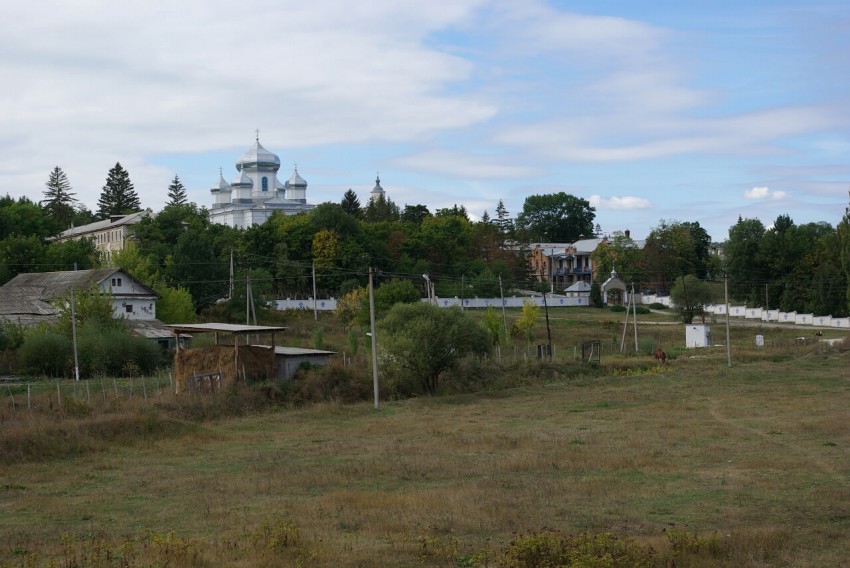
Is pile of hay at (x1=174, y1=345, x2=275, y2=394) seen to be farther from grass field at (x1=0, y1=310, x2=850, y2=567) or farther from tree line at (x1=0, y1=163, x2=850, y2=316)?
tree line at (x1=0, y1=163, x2=850, y2=316)

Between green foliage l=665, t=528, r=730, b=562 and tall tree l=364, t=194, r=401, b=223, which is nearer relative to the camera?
green foliage l=665, t=528, r=730, b=562

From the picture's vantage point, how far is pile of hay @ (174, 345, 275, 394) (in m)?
43.9

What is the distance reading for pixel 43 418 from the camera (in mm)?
33438

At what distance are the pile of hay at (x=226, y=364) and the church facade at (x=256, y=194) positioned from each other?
90107mm

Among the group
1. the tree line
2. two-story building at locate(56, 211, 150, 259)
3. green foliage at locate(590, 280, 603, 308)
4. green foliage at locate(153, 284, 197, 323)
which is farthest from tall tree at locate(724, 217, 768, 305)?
two-story building at locate(56, 211, 150, 259)

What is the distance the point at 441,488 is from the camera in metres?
22.6

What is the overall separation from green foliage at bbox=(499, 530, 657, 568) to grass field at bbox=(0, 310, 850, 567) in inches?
11.8

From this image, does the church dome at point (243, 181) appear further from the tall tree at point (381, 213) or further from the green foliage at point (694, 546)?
the green foliage at point (694, 546)

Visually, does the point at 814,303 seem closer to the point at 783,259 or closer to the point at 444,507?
the point at 783,259

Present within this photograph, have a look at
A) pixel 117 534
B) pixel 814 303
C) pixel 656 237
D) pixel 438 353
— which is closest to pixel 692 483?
pixel 117 534

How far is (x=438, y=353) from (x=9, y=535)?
3114 centimetres

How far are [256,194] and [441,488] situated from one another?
123565 mm

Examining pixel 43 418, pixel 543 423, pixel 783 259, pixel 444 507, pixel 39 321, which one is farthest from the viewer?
pixel 783 259

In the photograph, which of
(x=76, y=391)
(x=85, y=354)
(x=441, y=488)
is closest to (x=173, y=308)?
(x=85, y=354)
